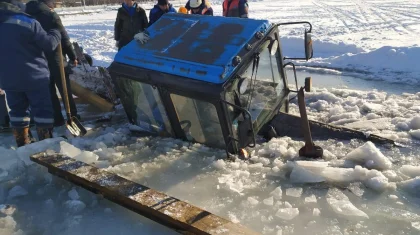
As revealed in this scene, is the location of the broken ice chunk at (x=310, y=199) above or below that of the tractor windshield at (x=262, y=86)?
below

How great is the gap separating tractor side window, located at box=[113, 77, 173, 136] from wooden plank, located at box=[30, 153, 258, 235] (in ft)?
2.90

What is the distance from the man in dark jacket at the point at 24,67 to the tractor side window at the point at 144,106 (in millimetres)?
868

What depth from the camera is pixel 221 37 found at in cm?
357

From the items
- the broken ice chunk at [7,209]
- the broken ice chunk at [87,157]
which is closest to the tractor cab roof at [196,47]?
the broken ice chunk at [87,157]

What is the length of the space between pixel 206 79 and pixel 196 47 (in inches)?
18.7

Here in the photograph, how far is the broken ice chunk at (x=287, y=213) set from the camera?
2.80 metres

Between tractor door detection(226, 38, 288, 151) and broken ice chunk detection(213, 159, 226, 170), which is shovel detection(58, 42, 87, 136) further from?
tractor door detection(226, 38, 288, 151)

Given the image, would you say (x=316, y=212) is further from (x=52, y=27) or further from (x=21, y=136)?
(x=52, y=27)

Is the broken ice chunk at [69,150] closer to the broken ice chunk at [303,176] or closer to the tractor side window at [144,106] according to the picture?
the tractor side window at [144,106]

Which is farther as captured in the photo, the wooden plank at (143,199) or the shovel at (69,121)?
the shovel at (69,121)

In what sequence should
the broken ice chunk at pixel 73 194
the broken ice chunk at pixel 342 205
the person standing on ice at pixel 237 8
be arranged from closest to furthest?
the broken ice chunk at pixel 342 205 → the broken ice chunk at pixel 73 194 → the person standing on ice at pixel 237 8

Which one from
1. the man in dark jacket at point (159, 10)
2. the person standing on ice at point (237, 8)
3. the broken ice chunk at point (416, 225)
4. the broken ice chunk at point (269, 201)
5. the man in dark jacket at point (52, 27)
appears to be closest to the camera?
the broken ice chunk at point (416, 225)

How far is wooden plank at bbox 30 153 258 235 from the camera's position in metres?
2.50

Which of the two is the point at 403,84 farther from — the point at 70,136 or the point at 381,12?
the point at 381,12
